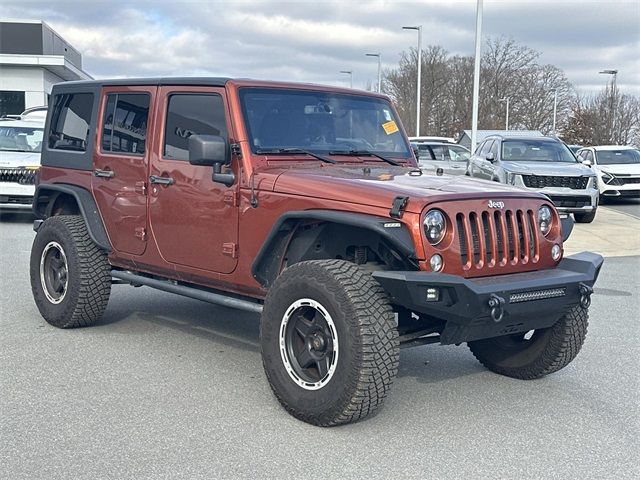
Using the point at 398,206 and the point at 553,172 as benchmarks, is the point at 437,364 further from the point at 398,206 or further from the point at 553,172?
the point at 553,172

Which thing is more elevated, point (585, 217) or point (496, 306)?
point (496, 306)

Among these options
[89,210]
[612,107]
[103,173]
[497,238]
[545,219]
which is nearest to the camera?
[497,238]

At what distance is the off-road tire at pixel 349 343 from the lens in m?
4.39

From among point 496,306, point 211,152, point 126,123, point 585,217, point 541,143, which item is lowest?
point 585,217

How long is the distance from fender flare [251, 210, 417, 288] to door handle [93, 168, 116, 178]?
5.92 ft

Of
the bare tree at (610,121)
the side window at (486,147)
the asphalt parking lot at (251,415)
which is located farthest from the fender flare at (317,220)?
the bare tree at (610,121)

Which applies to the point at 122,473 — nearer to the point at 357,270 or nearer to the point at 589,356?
the point at 357,270

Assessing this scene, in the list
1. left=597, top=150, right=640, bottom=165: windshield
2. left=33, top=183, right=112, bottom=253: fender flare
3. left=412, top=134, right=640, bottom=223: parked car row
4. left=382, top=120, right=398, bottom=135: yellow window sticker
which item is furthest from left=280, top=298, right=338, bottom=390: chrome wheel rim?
left=597, top=150, right=640, bottom=165: windshield

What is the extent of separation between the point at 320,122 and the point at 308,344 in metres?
1.88

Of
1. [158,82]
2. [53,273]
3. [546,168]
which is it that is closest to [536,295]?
[158,82]

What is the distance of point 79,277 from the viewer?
6.57 m

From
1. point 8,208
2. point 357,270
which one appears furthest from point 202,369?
point 8,208

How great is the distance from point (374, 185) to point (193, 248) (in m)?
1.60

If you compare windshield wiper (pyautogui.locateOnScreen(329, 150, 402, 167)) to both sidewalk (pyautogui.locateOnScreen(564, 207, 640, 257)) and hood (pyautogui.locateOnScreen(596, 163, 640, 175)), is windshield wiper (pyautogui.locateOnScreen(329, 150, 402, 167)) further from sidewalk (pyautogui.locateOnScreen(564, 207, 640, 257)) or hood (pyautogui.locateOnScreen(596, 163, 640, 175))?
hood (pyautogui.locateOnScreen(596, 163, 640, 175))
